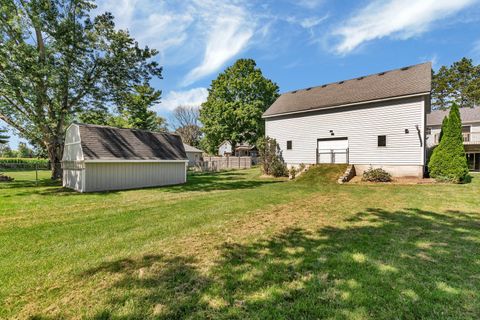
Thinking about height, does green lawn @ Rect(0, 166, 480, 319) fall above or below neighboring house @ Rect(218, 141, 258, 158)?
below

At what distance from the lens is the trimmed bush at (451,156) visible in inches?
460

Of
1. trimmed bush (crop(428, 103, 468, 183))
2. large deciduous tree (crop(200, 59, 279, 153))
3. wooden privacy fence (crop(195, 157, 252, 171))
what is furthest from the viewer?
large deciduous tree (crop(200, 59, 279, 153))

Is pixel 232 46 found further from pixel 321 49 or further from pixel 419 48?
pixel 419 48

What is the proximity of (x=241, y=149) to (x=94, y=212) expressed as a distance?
32.9 m

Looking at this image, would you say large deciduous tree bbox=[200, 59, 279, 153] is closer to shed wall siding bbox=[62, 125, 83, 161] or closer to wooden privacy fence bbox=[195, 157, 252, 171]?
wooden privacy fence bbox=[195, 157, 252, 171]

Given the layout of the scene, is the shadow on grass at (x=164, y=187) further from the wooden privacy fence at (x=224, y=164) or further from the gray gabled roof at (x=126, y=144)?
the wooden privacy fence at (x=224, y=164)

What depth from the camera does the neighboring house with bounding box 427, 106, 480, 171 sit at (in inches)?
836

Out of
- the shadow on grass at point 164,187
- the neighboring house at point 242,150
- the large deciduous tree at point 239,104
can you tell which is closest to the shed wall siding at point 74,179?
the shadow on grass at point 164,187

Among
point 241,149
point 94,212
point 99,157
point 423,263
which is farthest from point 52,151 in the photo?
point 241,149

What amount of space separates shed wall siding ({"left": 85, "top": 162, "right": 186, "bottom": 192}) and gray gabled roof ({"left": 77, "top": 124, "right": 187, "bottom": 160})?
471 millimetres

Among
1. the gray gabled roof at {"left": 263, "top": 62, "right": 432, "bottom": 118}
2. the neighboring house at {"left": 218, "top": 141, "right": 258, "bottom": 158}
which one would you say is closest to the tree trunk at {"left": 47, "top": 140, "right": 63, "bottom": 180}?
the gray gabled roof at {"left": 263, "top": 62, "right": 432, "bottom": 118}

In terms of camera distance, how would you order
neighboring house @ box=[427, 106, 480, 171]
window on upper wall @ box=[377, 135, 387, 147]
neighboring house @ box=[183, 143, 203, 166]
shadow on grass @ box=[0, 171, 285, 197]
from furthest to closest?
1. neighboring house @ box=[183, 143, 203, 166]
2. neighboring house @ box=[427, 106, 480, 171]
3. window on upper wall @ box=[377, 135, 387, 147]
4. shadow on grass @ box=[0, 171, 285, 197]

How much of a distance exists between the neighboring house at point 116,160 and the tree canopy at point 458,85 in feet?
134

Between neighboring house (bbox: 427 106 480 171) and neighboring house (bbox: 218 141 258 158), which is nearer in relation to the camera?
neighboring house (bbox: 427 106 480 171)
